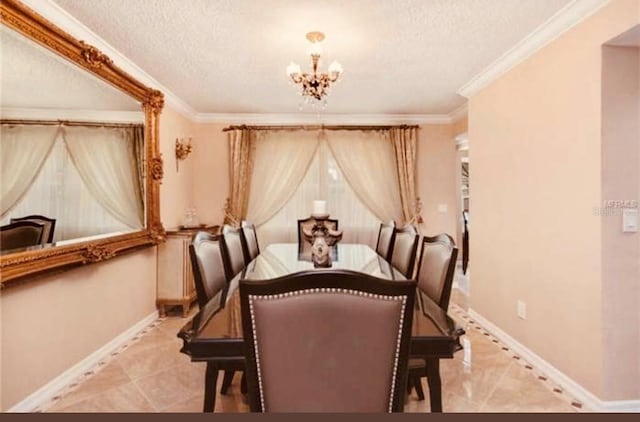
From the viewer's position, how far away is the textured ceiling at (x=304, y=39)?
2266 millimetres

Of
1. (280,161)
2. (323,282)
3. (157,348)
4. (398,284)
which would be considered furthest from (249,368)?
(280,161)

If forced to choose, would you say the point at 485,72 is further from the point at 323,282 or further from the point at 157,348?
the point at 157,348

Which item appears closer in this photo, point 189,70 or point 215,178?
point 189,70

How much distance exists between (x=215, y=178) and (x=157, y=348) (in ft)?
8.73

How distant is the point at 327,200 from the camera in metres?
5.11

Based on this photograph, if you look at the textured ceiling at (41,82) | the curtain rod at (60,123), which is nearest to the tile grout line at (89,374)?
the curtain rod at (60,123)

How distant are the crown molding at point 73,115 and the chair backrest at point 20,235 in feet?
1.99

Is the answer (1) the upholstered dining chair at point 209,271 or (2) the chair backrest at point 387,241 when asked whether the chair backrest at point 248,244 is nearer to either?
(1) the upholstered dining chair at point 209,271

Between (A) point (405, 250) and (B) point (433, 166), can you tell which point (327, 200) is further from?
(A) point (405, 250)

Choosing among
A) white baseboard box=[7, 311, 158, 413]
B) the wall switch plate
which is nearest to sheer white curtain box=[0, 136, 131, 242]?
white baseboard box=[7, 311, 158, 413]

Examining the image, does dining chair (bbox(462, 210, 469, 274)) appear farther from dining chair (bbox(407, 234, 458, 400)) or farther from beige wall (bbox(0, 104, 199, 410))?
beige wall (bbox(0, 104, 199, 410))

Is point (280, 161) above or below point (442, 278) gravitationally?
above

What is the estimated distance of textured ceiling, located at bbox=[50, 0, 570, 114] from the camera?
227cm

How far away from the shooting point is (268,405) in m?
1.13
